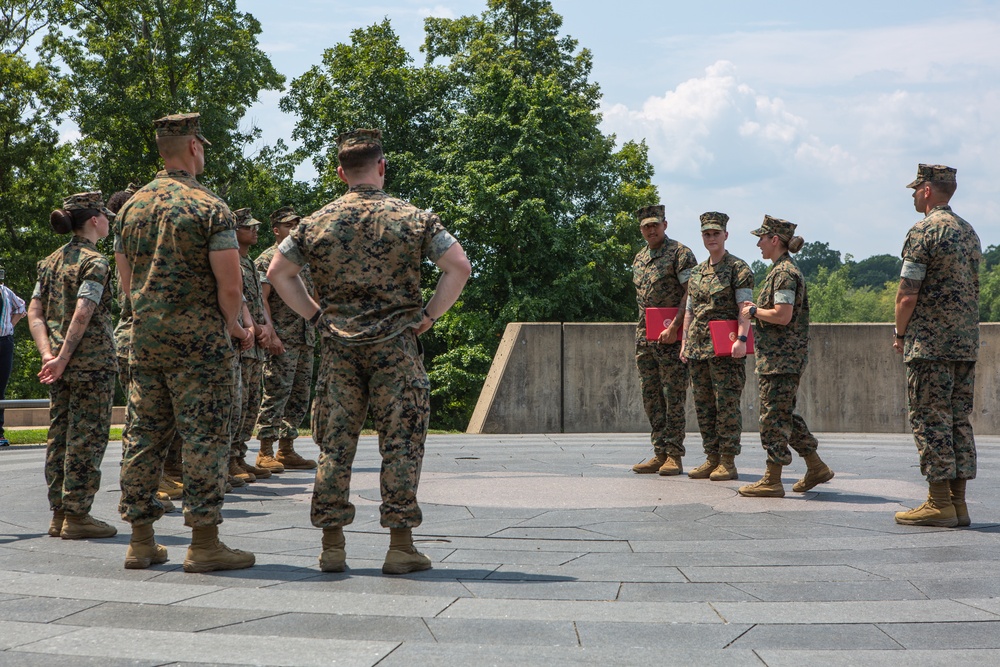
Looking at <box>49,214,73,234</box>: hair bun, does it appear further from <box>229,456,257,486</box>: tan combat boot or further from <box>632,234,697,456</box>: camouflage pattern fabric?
<box>632,234,697,456</box>: camouflage pattern fabric

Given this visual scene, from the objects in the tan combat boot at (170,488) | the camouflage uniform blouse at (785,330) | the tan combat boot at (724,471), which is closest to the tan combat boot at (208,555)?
the tan combat boot at (170,488)

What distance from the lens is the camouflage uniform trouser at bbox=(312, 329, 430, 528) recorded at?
5.18m

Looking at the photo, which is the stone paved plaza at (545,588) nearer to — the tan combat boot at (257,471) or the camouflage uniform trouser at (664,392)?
the tan combat boot at (257,471)

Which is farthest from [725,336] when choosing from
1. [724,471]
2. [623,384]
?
[623,384]

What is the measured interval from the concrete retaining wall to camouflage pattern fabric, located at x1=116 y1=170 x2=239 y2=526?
941 cm

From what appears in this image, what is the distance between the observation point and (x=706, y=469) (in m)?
9.03

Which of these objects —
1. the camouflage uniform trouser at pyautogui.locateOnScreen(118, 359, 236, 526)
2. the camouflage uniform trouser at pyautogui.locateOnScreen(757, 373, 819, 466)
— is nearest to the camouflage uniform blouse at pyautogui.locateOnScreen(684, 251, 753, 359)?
the camouflage uniform trouser at pyautogui.locateOnScreen(757, 373, 819, 466)

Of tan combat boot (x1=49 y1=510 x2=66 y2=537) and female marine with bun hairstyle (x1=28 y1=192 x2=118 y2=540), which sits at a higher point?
female marine with bun hairstyle (x1=28 y1=192 x2=118 y2=540)

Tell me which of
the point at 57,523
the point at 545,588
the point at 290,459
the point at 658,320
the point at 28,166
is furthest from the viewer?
the point at 28,166

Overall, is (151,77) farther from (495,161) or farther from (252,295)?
(252,295)

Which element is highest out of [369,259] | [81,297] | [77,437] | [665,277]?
[665,277]

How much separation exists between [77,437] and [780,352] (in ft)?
16.3

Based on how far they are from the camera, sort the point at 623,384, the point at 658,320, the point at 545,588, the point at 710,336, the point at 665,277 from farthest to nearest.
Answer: the point at 623,384 → the point at 665,277 → the point at 658,320 → the point at 710,336 → the point at 545,588

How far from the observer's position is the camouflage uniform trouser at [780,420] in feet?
25.5
